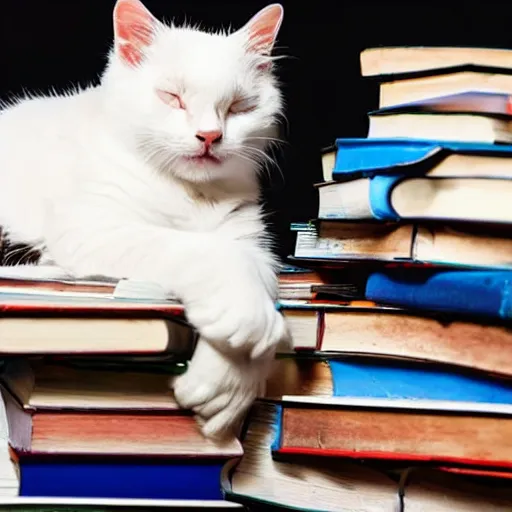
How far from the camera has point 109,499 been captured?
0.63 m

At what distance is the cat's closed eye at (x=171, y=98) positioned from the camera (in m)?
0.92

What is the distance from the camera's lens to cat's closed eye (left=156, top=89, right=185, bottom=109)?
917mm

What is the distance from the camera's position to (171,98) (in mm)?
923

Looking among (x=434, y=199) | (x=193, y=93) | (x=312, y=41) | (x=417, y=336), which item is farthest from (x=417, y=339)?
(x=312, y=41)

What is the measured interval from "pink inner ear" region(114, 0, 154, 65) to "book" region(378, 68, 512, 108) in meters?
0.30

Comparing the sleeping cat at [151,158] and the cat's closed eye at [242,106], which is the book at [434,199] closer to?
the sleeping cat at [151,158]

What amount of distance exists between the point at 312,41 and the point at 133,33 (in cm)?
40

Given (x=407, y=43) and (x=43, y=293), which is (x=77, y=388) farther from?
(x=407, y=43)

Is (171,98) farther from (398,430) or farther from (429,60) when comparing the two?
(398,430)

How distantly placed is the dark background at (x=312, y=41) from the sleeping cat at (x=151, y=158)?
0.82 ft

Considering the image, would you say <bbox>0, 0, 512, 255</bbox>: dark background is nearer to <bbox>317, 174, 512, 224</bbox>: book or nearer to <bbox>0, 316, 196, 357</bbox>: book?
<bbox>317, 174, 512, 224</bbox>: book

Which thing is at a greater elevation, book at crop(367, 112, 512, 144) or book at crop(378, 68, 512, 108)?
book at crop(378, 68, 512, 108)

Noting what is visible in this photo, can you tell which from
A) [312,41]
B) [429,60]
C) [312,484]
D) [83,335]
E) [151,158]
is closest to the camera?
[83,335]

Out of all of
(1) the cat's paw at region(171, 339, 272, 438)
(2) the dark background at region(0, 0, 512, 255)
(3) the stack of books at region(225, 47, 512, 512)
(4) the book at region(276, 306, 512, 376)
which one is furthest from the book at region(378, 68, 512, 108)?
(2) the dark background at region(0, 0, 512, 255)
